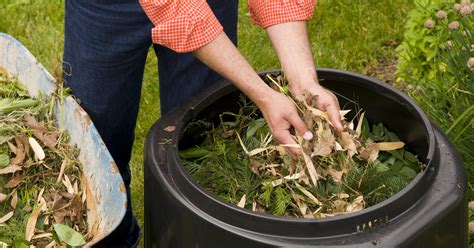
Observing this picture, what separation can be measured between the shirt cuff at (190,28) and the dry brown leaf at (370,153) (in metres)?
0.46

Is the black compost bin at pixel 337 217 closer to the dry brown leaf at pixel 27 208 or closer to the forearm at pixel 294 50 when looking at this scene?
the forearm at pixel 294 50

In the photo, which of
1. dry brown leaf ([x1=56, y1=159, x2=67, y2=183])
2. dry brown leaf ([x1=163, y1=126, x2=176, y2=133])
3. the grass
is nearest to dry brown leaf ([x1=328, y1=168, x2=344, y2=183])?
dry brown leaf ([x1=163, y1=126, x2=176, y2=133])

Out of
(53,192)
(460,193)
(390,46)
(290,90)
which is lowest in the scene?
(390,46)

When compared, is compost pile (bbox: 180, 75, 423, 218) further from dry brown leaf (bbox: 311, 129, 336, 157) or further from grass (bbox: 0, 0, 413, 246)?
grass (bbox: 0, 0, 413, 246)

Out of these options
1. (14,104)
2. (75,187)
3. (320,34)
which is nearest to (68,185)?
(75,187)

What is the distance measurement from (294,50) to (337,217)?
0.54 metres

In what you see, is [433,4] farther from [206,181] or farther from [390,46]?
[206,181]

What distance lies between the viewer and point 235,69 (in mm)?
1866

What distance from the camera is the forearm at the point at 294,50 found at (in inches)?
76.0

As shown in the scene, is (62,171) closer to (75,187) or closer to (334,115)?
(75,187)

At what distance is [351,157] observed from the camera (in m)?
1.86

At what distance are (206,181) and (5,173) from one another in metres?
0.56

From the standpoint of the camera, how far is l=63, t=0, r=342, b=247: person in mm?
1869

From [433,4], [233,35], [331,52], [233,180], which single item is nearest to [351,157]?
[233,180]
